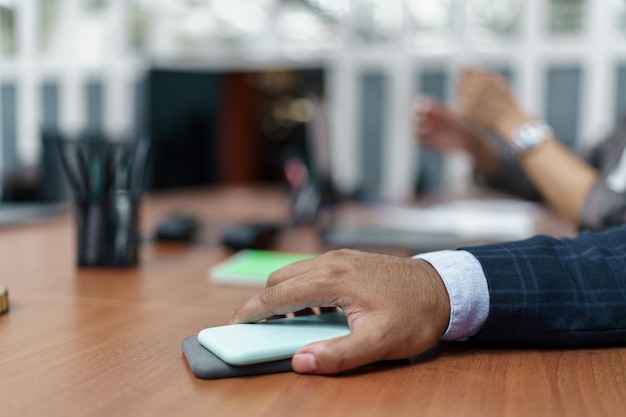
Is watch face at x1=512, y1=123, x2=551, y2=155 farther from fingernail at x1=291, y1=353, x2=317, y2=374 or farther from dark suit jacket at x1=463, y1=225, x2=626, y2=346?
fingernail at x1=291, y1=353, x2=317, y2=374

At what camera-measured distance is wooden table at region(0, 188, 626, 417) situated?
0.44 meters

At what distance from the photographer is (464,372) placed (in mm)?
527

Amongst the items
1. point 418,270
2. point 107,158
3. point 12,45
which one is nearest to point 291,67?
point 12,45

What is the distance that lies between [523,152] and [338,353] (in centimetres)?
102

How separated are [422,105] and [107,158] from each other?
38.4 inches

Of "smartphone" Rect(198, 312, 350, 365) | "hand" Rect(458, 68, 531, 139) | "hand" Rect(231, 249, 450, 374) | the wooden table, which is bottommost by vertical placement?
the wooden table

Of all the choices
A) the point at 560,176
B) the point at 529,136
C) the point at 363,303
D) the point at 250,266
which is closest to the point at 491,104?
the point at 529,136

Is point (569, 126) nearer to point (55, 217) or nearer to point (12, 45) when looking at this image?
point (55, 217)

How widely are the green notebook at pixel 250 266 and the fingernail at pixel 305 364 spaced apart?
0.32 meters

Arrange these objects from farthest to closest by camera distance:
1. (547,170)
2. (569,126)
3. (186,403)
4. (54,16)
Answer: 1. (54,16)
2. (569,126)
3. (547,170)
4. (186,403)

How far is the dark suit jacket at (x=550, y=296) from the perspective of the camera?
59 centimetres

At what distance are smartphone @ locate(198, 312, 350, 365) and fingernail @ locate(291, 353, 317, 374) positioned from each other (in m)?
0.01

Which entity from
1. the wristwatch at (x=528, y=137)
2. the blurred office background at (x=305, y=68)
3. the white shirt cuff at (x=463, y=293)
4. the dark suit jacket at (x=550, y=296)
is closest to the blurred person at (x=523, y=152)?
the wristwatch at (x=528, y=137)

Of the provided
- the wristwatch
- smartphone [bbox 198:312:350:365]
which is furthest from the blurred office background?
smartphone [bbox 198:312:350:365]
